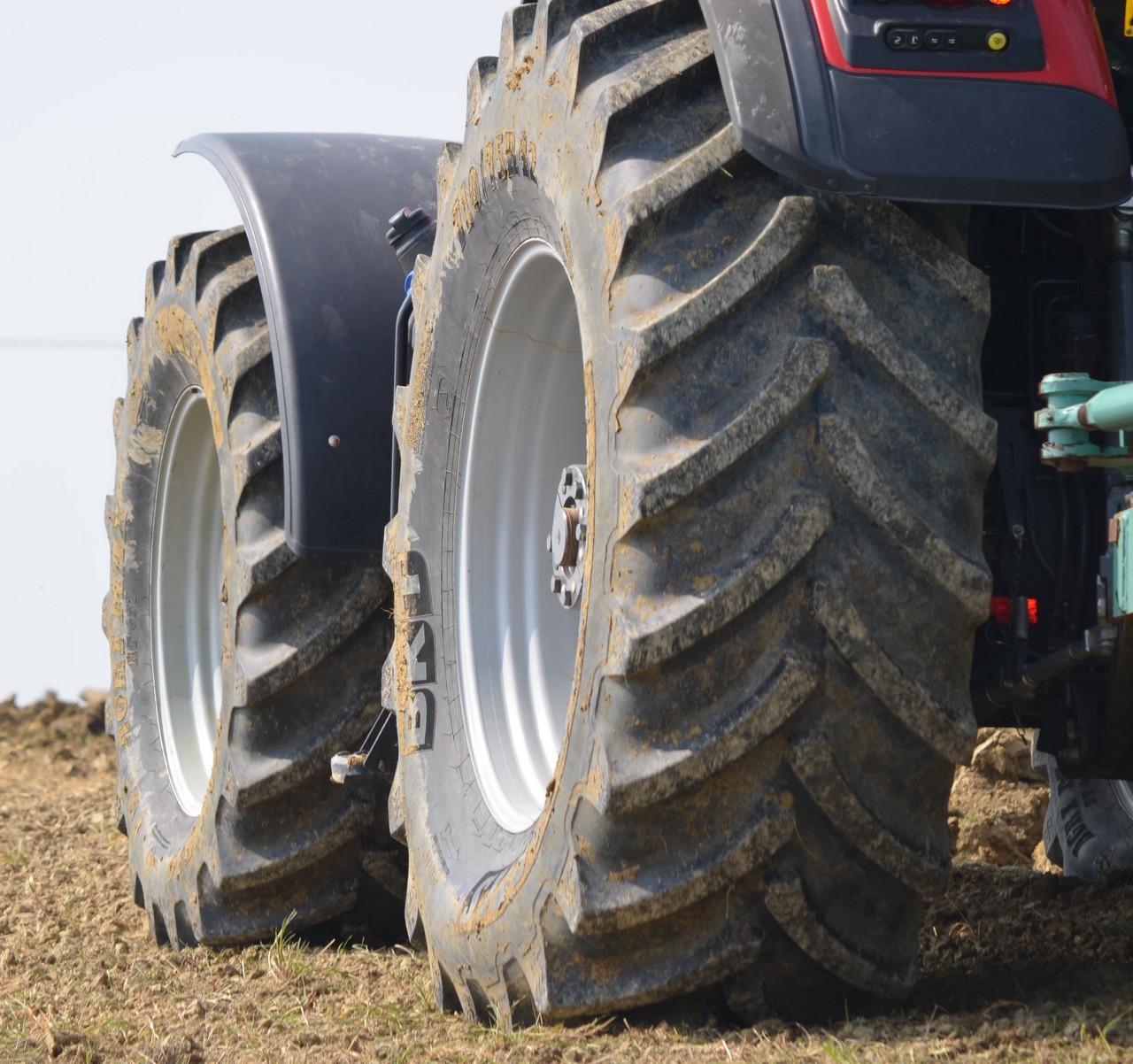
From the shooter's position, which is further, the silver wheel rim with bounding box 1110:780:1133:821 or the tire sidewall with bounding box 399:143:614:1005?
the silver wheel rim with bounding box 1110:780:1133:821

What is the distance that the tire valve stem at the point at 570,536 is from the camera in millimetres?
2473

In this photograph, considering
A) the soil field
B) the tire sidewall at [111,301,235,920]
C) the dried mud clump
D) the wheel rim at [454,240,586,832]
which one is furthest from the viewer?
Answer: the dried mud clump

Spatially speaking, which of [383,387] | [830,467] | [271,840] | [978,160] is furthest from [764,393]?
[271,840]

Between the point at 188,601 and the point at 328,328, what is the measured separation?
1329 millimetres

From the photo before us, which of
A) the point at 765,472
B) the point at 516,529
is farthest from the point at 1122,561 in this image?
the point at 516,529

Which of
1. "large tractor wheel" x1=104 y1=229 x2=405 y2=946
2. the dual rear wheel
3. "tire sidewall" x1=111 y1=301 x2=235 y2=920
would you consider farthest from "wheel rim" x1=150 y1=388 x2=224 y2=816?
the dual rear wheel

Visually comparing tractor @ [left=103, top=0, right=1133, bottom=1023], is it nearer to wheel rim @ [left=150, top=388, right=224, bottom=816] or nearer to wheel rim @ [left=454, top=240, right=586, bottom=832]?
wheel rim @ [left=454, top=240, right=586, bottom=832]

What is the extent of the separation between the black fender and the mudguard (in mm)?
1321

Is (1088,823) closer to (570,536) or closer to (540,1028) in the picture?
(570,536)

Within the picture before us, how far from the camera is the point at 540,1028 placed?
2189mm

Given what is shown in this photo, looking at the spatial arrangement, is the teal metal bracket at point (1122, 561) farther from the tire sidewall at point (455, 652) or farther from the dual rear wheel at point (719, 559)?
the tire sidewall at point (455, 652)

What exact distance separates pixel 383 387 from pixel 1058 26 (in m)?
1.54

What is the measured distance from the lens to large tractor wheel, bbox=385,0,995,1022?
6.27ft

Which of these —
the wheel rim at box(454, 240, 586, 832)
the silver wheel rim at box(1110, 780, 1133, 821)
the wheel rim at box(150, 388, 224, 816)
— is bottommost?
the silver wheel rim at box(1110, 780, 1133, 821)
